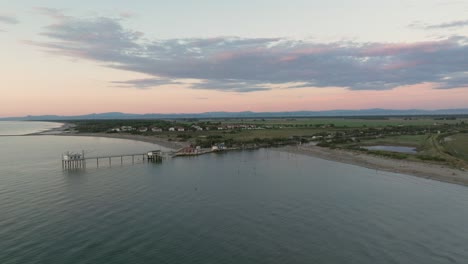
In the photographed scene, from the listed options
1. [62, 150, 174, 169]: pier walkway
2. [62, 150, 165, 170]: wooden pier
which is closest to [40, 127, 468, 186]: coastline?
[62, 150, 174, 169]: pier walkway

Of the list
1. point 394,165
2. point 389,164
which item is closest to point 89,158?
point 389,164

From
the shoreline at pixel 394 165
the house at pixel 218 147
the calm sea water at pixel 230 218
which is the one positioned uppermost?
the house at pixel 218 147

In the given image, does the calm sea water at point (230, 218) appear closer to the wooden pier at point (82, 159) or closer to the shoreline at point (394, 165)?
the shoreline at point (394, 165)

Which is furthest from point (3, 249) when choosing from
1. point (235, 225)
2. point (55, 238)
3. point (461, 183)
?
point (461, 183)

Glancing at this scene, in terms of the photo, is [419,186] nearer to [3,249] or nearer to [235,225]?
[235,225]

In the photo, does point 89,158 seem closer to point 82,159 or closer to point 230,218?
point 82,159

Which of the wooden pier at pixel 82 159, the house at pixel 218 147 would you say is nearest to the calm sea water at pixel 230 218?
the wooden pier at pixel 82 159
